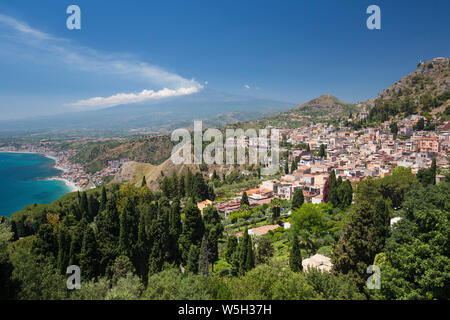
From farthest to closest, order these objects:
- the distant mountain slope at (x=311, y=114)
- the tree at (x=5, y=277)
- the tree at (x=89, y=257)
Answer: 1. the distant mountain slope at (x=311, y=114)
2. the tree at (x=89, y=257)
3. the tree at (x=5, y=277)

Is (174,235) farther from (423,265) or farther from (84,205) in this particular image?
(84,205)

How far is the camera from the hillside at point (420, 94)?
6500 cm

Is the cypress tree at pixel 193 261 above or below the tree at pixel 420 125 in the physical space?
below

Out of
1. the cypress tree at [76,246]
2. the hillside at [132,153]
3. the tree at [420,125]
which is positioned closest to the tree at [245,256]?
the cypress tree at [76,246]

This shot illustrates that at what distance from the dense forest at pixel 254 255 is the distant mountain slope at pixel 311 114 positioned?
103887 millimetres

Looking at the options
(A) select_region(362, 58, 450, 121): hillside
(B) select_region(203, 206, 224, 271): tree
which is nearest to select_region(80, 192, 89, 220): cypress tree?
(B) select_region(203, 206, 224, 271): tree

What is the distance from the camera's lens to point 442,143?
46500mm

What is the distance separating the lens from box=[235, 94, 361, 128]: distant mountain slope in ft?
417

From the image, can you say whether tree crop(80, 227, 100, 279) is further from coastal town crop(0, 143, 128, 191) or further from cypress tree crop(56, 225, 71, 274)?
coastal town crop(0, 143, 128, 191)

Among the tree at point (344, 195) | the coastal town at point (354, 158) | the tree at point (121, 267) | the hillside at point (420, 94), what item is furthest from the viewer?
the hillside at point (420, 94)

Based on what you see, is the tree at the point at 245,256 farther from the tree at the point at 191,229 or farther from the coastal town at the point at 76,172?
the coastal town at the point at 76,172

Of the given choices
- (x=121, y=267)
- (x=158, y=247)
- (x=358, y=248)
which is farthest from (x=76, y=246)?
(x=358, y=248)
